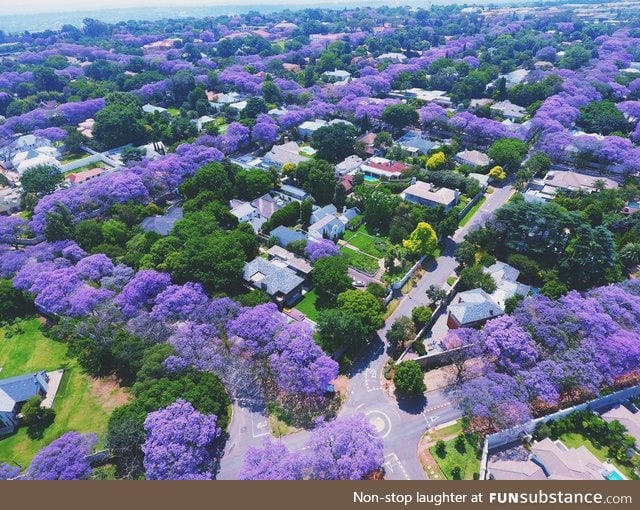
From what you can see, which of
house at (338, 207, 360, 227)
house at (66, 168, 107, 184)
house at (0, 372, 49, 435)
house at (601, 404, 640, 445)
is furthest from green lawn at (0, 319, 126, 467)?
house at (601, 404, 640, 445)

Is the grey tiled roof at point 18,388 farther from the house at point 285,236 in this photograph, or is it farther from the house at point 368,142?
the house at point 368,142

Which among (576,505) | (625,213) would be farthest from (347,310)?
(625,213)

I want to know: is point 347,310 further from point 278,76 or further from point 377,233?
point 278,76

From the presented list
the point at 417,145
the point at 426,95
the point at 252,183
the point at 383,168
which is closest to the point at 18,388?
the point at 252,183

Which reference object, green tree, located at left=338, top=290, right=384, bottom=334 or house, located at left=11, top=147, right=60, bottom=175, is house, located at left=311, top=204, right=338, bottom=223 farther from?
house, located at left=11, top=147, right=60, bottom=175

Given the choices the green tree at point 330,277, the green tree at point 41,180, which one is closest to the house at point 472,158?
the green tree at point 330,277
